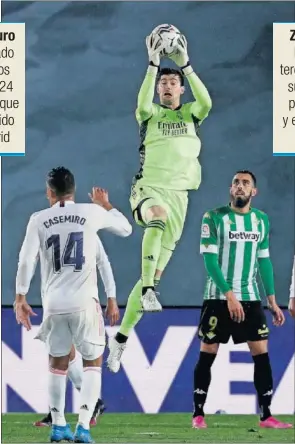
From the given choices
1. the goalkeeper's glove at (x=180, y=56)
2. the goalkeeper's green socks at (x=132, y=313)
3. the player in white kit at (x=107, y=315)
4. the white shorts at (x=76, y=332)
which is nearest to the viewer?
the white shorts at (x=76, y=332)

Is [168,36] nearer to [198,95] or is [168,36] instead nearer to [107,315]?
[198,95]

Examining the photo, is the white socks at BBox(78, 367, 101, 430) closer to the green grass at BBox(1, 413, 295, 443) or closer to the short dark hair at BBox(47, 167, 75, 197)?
the green grass at BBox(1, 413, 295, 443)

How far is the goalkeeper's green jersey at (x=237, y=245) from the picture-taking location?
10.4 metres

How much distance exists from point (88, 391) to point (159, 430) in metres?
1.20

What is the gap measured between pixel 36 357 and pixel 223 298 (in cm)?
174

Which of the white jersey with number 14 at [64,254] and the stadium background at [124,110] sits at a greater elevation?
the stadium background at [124,110]

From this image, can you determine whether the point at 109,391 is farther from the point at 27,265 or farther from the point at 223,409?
the point at 27,265

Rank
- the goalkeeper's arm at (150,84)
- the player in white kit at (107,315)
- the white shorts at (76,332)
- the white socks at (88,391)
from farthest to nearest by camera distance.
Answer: the goalkeeper's arm at (150,84) → the player in white kit at (107,315) → the white socks at (88,391) → the white shorts at (76,332)

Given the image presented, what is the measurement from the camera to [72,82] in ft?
36.0

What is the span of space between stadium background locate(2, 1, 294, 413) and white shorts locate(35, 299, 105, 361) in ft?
4.33

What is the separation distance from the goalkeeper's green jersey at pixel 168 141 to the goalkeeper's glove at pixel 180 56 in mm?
126

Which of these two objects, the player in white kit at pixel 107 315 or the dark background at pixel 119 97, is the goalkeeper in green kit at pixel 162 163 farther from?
the player in white kit at pixel 107 315

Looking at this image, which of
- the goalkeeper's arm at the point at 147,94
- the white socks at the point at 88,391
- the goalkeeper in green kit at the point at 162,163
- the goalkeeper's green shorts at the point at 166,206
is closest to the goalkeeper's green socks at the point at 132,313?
the goalkeeper in green kit at the point at 162,163

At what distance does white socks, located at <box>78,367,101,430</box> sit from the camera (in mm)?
9531
